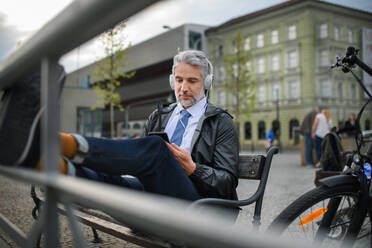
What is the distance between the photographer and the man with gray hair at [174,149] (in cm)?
116

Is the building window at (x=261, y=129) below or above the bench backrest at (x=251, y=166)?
below

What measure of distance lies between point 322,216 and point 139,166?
39.0 inches

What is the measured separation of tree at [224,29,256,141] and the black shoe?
79.7ft

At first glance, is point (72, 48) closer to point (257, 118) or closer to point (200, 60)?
point (200, 60)

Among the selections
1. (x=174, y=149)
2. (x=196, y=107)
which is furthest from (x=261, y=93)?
(x=174, y=149)

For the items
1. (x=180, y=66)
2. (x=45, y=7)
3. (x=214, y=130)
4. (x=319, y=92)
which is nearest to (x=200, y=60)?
(x=180, y=66)

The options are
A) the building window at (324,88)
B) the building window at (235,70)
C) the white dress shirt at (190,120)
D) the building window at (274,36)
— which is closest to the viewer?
the white dress shirt at (190,120)

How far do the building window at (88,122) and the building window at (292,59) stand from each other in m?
39.0

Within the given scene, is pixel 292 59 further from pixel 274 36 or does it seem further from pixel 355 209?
pixel 355 209

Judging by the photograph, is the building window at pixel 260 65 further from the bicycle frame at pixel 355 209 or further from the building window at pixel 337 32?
Answer: the bicycle frame at pixel 355 209

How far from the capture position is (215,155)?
7.09 feet

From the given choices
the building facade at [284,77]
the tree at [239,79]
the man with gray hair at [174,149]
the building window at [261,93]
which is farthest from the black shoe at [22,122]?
the building window at [261,93]

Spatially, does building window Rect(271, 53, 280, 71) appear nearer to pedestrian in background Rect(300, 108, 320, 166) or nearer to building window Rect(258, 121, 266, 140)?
building window Rect(258, 121, 266, 140)

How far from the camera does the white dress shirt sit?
7.48 feet
